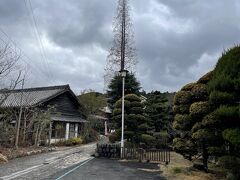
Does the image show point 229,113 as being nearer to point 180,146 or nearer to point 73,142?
point 180,146

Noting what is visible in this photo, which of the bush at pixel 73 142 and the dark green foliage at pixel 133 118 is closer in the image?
the dark green foliage at pixel 133 118

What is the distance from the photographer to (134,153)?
1773 centimetres

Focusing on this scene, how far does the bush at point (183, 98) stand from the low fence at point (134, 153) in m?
4.47

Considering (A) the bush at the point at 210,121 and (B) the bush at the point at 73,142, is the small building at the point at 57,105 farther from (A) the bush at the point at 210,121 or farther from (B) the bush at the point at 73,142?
(A) the bush at the point at 210,121

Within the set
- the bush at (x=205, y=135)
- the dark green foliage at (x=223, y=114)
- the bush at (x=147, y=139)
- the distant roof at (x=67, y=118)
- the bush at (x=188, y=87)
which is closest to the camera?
the dark green foliage at (x=223, y=114)

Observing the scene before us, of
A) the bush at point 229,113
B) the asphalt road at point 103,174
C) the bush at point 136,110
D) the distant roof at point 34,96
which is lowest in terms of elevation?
the asphalt road at point 103,174

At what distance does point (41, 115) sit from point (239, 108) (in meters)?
17.1

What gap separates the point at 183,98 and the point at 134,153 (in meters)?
6.15

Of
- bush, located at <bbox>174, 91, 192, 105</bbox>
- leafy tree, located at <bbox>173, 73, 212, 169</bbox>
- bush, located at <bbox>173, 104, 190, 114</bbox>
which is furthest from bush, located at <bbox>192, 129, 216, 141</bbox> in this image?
bush, located at <bbox>174, 91, 192, 105</bbox>

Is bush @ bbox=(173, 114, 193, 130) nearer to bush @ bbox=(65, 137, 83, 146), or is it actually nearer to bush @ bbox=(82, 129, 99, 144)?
bush @ bbox=(65, 137, 83, 146)

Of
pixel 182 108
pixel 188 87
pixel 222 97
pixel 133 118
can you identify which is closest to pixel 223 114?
pixel 222 97

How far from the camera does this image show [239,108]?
328 inches

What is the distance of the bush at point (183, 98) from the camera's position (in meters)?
12.8

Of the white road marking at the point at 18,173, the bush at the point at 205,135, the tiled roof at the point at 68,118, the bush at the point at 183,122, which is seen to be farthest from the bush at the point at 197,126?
the tiled roof at the point at 68,118
